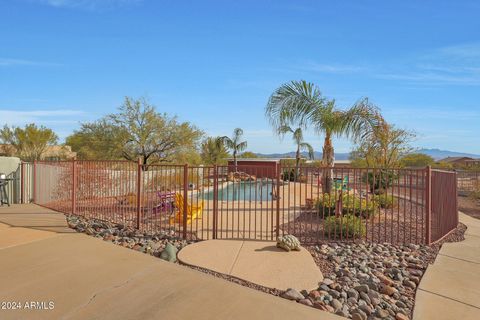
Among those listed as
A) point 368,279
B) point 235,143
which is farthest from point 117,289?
point 235,143

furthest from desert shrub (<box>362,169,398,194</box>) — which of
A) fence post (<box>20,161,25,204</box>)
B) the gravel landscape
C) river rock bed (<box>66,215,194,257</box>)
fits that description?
fence post (<box>20,161,25,204</box>)

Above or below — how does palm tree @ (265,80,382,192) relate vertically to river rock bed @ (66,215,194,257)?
above

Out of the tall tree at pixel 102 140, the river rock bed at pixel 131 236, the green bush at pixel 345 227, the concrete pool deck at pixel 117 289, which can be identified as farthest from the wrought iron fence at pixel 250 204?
the tall tree at pixel 102 140

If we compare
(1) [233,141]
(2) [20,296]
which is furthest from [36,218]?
(1) [233,141]

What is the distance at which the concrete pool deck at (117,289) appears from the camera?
3771 millimetres

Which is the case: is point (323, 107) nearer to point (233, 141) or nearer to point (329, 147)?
point (329, 147)

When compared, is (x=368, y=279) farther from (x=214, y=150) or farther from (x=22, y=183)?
(x=214, y=150)

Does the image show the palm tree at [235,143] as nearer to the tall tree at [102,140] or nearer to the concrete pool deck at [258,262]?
the tall tree at [102,140]

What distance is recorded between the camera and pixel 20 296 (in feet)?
13.6

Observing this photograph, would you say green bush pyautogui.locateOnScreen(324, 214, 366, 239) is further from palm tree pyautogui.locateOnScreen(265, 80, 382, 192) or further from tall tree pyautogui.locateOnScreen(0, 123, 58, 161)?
tall tree pyautogui.locateOnScreen(0, 123, 58, 161)

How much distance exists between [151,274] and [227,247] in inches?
73.7

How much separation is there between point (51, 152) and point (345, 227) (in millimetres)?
34387

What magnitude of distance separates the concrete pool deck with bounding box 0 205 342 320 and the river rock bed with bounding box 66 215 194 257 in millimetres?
607

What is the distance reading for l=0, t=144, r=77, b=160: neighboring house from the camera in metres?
31.6
